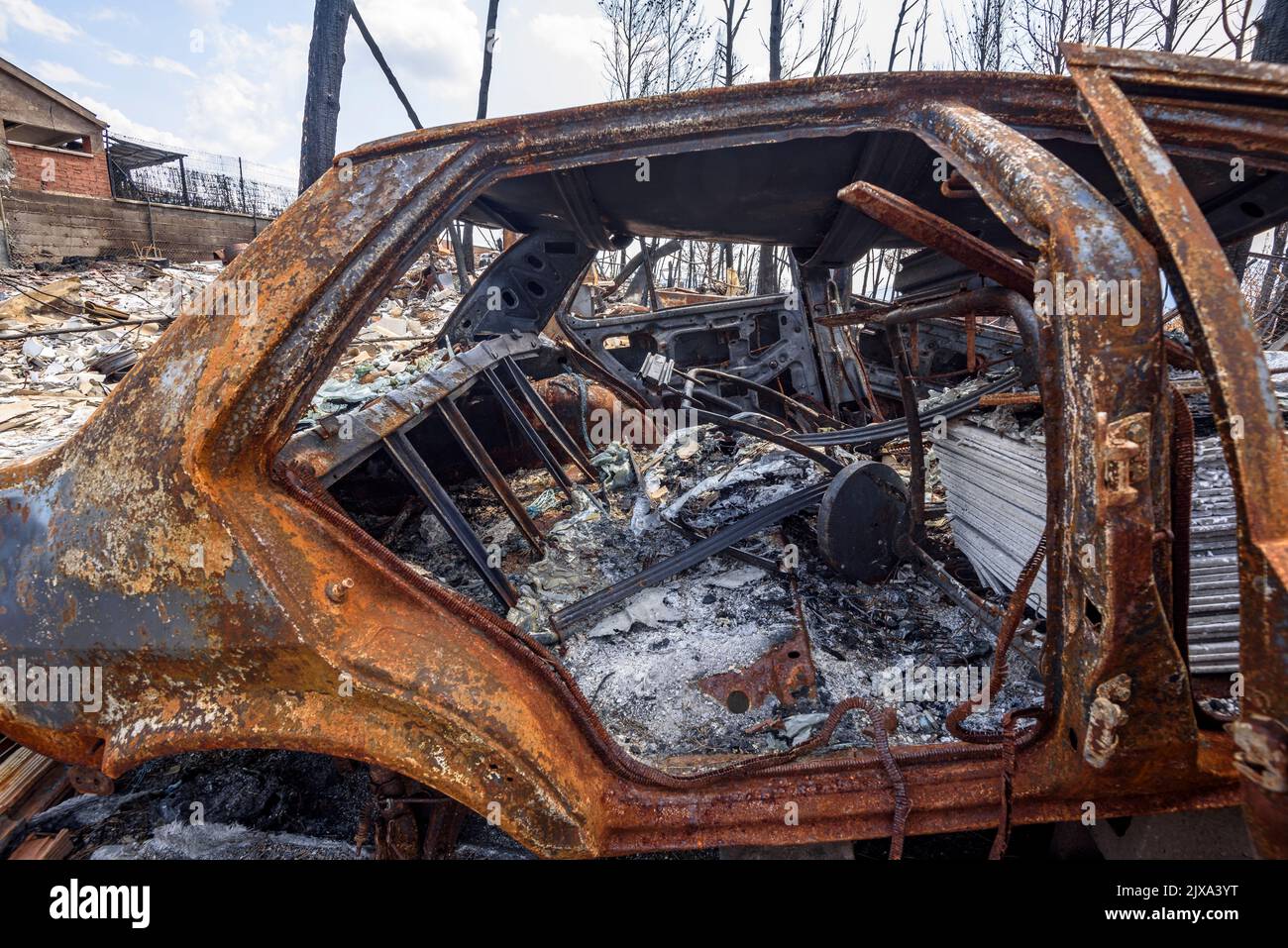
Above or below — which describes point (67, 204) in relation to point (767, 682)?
above

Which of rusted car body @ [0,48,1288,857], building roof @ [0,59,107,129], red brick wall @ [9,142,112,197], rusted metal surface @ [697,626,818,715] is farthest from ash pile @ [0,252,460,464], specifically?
building roof @ [0,59,107,129]

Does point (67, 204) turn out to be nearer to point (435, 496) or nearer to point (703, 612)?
point (435, 496)

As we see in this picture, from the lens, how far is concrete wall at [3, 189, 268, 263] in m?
11.2

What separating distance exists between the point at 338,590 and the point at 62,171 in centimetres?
1945

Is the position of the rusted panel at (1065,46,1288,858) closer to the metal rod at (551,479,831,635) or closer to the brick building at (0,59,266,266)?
the metal rod at (551,479,831,635)

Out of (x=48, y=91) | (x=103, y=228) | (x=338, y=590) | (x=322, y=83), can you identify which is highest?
(x=48, y=91)

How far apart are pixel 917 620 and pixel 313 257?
261 centimetres

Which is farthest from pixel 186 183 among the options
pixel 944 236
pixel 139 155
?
pixel 944 236

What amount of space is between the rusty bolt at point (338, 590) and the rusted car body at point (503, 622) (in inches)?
0.5

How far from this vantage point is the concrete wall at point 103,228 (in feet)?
36.6

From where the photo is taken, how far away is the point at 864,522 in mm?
2678

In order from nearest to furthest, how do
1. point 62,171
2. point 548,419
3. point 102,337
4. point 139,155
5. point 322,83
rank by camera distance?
point 548,419 < point 322,83 < point 102,337 < point 62,171 < point 139,155

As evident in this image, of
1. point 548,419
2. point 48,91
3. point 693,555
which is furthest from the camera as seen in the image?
point 48,91
